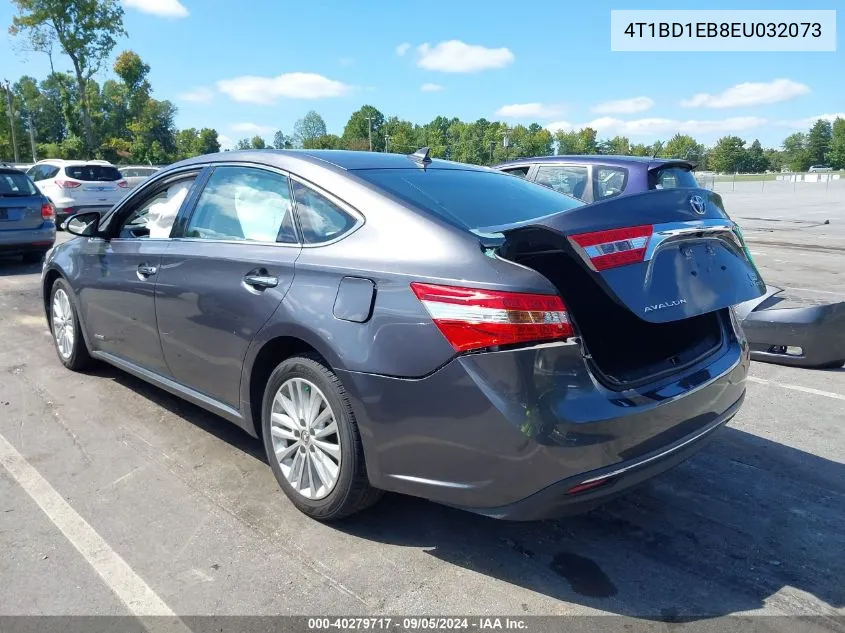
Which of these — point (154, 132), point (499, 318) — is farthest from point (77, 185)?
point (154, 132)

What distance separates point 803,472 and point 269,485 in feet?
9.23

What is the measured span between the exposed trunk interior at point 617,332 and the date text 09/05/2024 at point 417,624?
0.94 m

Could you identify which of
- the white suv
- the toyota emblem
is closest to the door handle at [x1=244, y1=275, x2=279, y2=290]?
the toyota emblem

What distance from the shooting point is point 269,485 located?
3.32 m

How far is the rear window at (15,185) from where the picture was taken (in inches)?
404

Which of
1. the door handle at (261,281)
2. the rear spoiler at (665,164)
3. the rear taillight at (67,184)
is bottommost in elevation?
the door handle at (261,281)

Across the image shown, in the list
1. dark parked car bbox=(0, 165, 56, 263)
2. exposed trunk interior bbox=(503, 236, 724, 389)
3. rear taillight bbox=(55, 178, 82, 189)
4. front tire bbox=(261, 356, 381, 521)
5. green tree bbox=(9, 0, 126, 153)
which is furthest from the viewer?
green tree bbox=(9, 0, 126, 153)

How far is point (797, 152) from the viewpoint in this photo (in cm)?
11669

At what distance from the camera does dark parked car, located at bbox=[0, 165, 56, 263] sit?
33.1 ft

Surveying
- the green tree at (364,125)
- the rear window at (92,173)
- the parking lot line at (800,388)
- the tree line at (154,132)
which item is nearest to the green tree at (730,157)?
the tree line at (154,132)

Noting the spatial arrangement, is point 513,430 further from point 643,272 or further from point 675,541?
point 675,541

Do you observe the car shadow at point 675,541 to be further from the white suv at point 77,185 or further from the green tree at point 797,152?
the green tree at point 797,152

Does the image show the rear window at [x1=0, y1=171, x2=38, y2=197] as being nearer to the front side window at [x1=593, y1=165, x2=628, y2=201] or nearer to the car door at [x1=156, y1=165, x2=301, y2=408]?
the car door at [x1=156, y1=165, x2=301, y2=408]

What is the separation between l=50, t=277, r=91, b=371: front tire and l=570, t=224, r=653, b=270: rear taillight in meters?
3.93
